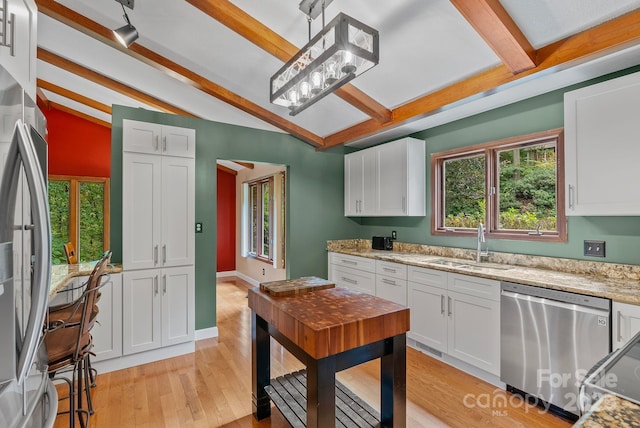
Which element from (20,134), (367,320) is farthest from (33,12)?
(367,320)

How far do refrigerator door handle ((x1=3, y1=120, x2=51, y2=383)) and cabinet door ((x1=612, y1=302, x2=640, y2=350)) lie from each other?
9.23 feet

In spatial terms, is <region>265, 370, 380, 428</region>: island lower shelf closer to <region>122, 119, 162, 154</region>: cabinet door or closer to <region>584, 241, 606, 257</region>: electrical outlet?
<region>584, 241, 606, 257</region>: electrical outlet

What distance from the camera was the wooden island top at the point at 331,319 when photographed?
1427mm

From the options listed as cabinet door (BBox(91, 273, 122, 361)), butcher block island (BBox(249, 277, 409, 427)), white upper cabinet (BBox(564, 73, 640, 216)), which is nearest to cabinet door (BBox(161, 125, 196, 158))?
cabinet door (BBox(91, 273, 122, 361))

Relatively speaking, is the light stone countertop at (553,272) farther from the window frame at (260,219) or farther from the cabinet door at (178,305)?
the window frame at (260,219)

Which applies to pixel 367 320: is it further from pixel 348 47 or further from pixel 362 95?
pixel 362 95

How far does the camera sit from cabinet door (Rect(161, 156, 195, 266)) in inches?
127

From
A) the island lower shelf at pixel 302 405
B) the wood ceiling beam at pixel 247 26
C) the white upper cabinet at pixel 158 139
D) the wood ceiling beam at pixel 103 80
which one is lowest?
the island lower shelf at pixel 302 405

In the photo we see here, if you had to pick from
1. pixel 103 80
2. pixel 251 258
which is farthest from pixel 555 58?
pixel 251 258

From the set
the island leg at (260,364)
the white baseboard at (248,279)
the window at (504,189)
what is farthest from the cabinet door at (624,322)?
the white baseboard at (248,279)

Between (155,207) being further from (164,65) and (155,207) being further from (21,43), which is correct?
(21,43)

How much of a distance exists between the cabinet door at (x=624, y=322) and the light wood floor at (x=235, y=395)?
2.43 ft

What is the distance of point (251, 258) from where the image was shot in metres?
6.37

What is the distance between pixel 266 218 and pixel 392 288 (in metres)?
3.29
